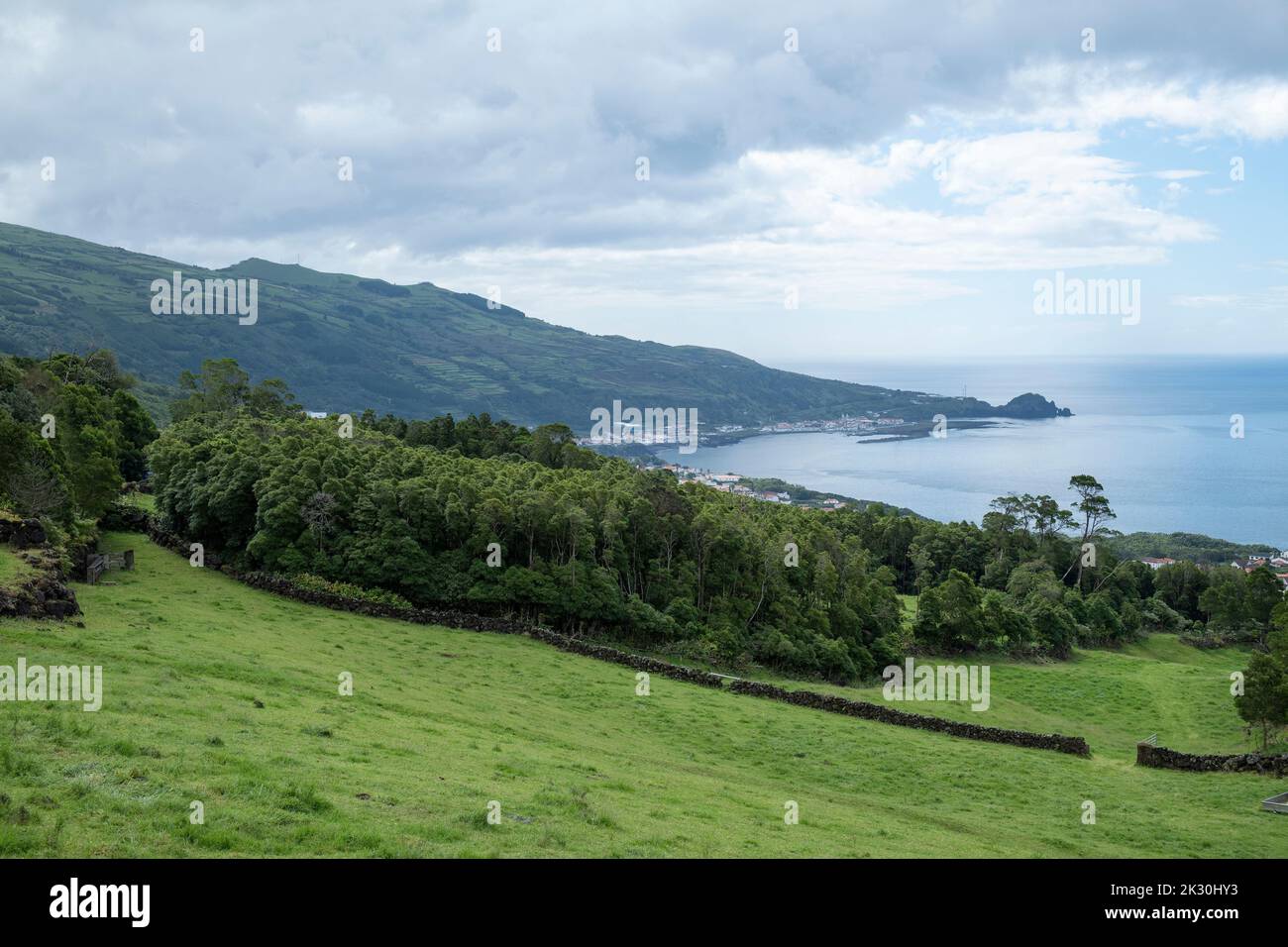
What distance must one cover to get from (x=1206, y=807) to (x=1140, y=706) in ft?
56.2

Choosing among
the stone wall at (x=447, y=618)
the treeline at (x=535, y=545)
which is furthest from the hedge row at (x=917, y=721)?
the treeline at (x=535, y=545)

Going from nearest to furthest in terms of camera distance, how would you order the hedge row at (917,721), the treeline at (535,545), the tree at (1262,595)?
the hedge row at (917,721)
the treeline at (535,545)
the tree at (1262,595)

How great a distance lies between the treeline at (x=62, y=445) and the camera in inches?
1270

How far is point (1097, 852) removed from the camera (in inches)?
752

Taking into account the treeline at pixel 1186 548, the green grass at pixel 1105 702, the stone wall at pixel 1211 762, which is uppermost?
the stone wall at pixel 1211 762

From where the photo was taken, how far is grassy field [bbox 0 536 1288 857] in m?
11.8

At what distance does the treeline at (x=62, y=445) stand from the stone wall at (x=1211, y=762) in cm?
3812

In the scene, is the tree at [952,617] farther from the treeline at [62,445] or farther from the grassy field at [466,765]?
the treeline at [62,445]

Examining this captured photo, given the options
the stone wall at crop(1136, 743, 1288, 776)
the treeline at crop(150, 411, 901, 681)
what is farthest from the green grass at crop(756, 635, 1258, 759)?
the treeline at crop(150, 411, 901, 681)

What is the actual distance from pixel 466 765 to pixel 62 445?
3380cm
